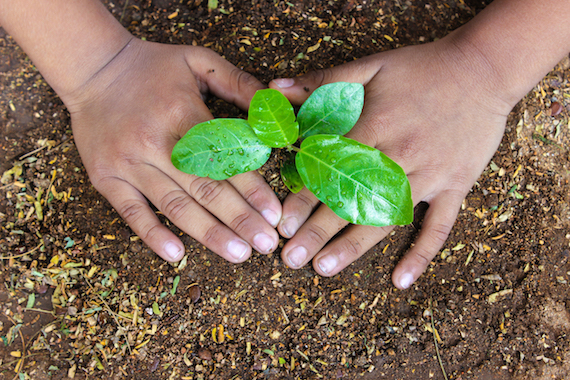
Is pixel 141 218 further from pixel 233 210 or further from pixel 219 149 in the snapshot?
pixel 219 149

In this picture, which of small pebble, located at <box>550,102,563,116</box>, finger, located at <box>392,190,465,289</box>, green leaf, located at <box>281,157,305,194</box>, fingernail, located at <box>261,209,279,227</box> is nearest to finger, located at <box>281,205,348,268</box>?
fingernail, located at <box>261,209,279,227</box>

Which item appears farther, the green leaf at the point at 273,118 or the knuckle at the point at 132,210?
→ the knuckle at the point at 132,210

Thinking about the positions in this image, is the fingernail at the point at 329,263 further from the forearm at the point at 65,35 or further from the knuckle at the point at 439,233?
the forearm at the point at 65,35

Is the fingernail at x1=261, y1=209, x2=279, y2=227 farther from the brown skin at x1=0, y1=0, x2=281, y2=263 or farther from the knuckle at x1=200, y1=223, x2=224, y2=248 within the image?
the knuckle at x1=200, y1=223, x2=224, y2=248

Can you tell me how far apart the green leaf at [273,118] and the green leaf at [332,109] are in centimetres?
9

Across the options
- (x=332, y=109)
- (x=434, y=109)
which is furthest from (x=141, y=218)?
(x=434, y=109)

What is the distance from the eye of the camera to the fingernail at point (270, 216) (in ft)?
5.62

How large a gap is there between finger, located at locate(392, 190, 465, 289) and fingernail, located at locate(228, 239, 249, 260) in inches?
28.9

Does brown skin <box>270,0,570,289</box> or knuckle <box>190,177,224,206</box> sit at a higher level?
brown skin <box>270,0,570,289</box>

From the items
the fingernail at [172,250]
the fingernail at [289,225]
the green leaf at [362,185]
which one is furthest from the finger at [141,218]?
the green leaf at [362,185]

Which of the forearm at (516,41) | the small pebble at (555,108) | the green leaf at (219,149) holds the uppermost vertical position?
the forearm at (516,41)

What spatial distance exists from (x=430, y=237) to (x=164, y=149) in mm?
1368

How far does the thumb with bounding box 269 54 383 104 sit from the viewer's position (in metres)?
1.76

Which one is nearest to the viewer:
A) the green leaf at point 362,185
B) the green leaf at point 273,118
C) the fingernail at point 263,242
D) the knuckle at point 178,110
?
the green leaf at point 362,185
